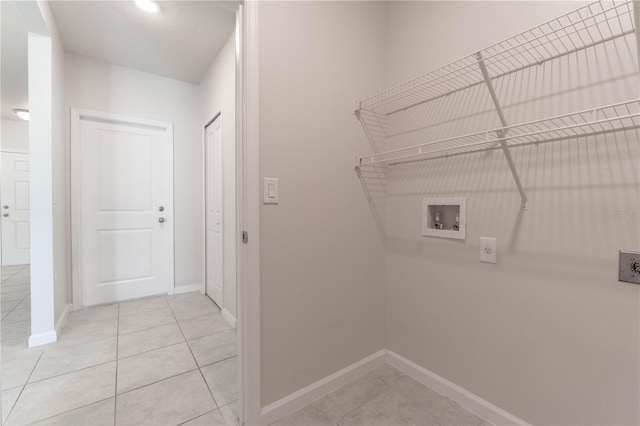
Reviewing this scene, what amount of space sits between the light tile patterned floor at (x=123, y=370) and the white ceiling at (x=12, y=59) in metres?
2.62

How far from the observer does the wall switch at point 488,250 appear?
128cm

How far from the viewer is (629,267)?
0.94 m

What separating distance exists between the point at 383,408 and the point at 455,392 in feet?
1.34

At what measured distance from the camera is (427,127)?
1.54m

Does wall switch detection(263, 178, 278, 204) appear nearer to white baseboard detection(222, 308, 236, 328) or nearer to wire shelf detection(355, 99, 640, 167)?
wire shelf detection(355, 99, 640, 167)

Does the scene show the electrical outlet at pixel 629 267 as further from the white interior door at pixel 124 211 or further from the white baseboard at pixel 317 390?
the white interior door at pixel 124 211

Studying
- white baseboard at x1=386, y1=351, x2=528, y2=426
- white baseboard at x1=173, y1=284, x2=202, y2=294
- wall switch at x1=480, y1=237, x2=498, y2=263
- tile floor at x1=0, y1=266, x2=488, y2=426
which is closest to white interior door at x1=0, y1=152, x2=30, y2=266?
tile floor at x1=0, y1=266, x2=488, y2=426

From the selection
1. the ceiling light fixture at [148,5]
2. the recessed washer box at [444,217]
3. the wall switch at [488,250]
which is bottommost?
the wall switch at [488,250]

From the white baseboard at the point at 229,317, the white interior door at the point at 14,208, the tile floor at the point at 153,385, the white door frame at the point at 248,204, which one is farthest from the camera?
the white interior door at the point at 14,208

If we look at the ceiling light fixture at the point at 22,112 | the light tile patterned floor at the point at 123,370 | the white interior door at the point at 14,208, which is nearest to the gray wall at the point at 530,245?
the light tile patterned floor at the point at 123,370

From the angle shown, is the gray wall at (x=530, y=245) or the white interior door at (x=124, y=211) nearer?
the gray wall at (x=530, y=245)

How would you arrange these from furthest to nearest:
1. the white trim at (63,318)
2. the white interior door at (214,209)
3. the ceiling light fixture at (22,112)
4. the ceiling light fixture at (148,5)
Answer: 1. the ceiling light fixture at (22,112)
2. the white interior door at (214,209)
3. the white trim at (63,318)
4. the ceiling light fixture at (148,5)

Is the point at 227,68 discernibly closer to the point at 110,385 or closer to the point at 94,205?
the point at 94,205

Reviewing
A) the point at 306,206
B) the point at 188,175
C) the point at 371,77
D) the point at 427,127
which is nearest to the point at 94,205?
the point at 188,175
